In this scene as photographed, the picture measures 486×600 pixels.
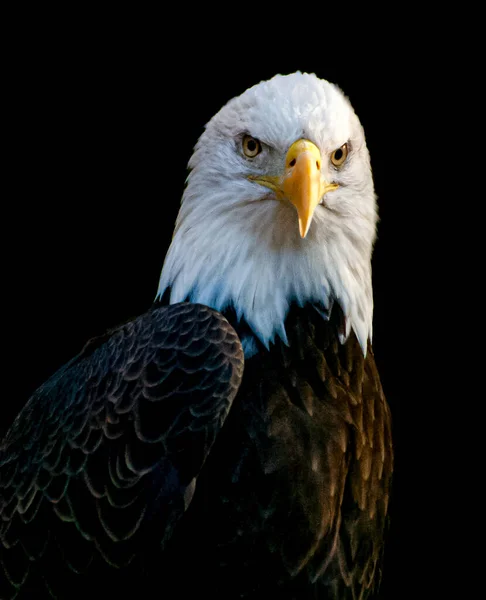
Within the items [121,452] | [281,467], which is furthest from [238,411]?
[121,452]

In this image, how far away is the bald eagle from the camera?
3.24 meters

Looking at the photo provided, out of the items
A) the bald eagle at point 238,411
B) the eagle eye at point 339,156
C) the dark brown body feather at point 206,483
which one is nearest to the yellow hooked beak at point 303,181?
the bald eagle at point 238,411

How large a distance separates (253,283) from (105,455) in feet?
2.85

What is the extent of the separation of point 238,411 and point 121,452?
0.46 metres

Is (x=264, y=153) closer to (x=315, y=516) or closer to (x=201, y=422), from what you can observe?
(x=201, y=422)

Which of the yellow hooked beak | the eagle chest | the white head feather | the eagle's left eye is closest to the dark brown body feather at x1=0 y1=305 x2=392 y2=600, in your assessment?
the eagle chest

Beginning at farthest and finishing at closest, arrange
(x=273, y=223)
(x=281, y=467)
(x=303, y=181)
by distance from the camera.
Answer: (x=273, y=223) < (x=281, y=467) < (x=303, y=181)

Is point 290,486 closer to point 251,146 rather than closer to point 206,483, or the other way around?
point 206,483

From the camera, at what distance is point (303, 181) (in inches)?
125

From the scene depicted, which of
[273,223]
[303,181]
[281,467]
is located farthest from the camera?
[273,223]

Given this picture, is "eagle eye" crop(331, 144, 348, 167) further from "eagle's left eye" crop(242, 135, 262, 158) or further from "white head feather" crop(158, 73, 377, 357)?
"eagle's left eye" crop(242, 135, 262, 158)

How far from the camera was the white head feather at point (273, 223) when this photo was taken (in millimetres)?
3400

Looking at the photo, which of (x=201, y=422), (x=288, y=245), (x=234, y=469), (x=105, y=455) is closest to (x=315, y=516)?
(x=234, y=469)

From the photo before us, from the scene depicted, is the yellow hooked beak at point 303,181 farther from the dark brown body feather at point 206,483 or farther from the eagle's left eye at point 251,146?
the dark brown body feather at point 206,483
